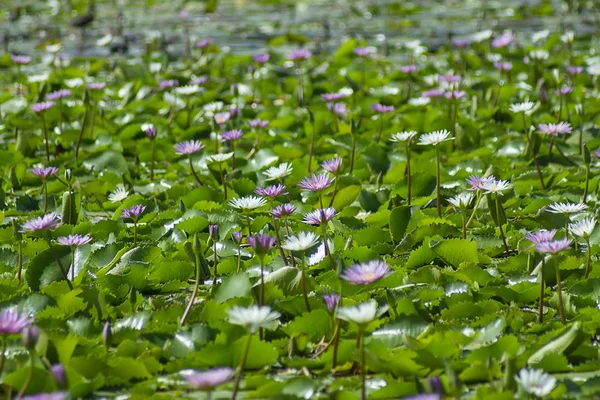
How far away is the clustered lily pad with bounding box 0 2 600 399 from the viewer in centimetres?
171

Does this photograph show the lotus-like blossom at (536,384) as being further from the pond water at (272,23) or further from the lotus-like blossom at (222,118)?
the pond water at (272,23)

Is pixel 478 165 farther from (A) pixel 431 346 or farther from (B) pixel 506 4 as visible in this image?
(B) pixel 506 4

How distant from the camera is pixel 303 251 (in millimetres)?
2004

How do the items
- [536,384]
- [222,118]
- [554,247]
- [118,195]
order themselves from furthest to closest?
[222,118] → [118,195] → [554,247] → [536,384]

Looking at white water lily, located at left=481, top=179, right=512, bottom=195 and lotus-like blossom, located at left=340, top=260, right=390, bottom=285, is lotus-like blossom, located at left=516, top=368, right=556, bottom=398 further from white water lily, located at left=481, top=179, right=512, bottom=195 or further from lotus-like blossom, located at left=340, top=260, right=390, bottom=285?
white water lily, located at left=481, top=179, right=512, bottom=195

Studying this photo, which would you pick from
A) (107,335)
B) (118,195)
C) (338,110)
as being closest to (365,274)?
(107,335)

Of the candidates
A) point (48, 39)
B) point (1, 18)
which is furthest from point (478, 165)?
point (1, 18)

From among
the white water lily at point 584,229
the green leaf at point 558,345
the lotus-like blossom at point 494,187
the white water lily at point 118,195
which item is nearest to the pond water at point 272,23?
the white water lily at point 118,195

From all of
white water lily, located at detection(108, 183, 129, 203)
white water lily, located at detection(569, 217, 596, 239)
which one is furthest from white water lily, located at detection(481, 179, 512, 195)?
white water lily, located at detection(108, 183, 129, 203)

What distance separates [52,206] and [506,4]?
633 centimetres

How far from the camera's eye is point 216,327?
187 cm

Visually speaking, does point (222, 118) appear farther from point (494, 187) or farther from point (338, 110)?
point (494, 187)

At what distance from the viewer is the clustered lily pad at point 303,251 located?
1.71m

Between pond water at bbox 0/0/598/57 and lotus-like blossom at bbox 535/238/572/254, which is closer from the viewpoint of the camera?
lotus-like blossom at bbox 535/238/572/254
